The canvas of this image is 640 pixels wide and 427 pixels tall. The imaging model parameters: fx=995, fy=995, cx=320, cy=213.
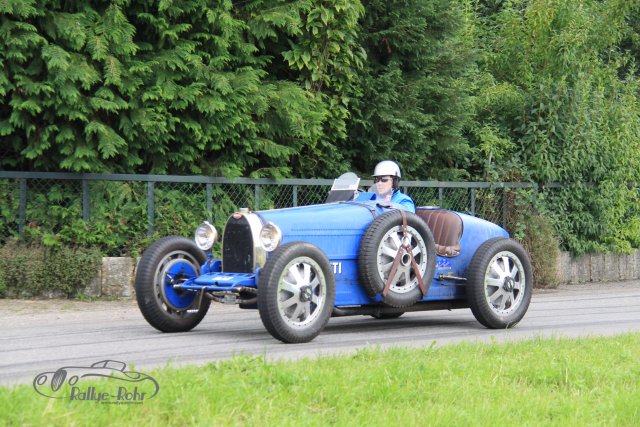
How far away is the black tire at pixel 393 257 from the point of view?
9.45 metres

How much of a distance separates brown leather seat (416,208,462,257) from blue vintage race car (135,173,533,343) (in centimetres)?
1

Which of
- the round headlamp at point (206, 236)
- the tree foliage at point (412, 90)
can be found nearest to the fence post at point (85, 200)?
the round headlamp at point (206, 236)

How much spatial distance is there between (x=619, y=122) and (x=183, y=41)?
9.60m

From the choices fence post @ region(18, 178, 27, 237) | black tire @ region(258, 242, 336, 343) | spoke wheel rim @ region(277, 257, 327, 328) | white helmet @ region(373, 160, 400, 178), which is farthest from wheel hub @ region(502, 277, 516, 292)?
fence post @ region(18, 178, 27, 237)

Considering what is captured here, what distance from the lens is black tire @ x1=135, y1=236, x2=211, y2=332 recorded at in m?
9.24

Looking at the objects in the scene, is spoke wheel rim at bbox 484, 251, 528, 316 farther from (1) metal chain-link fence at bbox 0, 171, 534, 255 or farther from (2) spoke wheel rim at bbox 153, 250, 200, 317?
(1) metal chain-link fence at bbox 0, 171, 534, 255

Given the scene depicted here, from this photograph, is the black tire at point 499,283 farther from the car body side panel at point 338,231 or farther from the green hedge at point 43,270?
the green hedge at point 43,270

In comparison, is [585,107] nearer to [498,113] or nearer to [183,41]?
[498,113]

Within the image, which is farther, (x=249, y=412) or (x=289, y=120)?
(x=289, y=120)

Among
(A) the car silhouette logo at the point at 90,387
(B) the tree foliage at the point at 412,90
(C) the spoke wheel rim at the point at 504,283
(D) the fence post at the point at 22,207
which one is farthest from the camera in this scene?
(B) the tree foliage at the point at 412,90

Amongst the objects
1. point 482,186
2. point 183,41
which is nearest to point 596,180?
point 482,186

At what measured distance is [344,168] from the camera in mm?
16531

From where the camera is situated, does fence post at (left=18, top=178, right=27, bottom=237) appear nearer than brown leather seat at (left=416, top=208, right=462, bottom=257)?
No

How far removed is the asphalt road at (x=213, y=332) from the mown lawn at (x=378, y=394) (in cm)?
74
